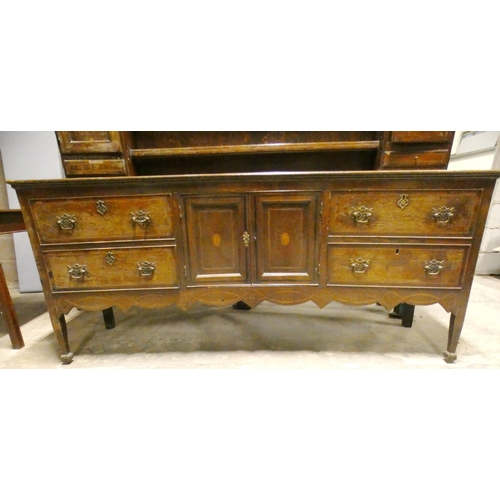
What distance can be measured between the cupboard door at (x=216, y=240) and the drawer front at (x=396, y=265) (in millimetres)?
411

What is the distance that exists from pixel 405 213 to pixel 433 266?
0.27m

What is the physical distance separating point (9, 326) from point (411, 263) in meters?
2.07

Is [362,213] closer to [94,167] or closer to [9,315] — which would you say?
[94,167]

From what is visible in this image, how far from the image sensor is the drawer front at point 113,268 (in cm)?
104

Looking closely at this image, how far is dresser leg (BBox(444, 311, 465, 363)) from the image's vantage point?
3.48ft

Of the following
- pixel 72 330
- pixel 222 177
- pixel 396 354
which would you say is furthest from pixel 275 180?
pixel 72 330

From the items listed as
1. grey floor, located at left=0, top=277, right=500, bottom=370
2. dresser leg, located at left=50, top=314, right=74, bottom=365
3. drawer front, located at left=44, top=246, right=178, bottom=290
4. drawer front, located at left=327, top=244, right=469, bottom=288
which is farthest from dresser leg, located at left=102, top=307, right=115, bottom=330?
drawer front, located at left=327, top=244, right=469, bottom=288

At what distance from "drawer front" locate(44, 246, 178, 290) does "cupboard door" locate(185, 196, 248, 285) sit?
10 centimetres

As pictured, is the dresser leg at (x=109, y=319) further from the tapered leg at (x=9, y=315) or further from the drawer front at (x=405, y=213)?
the drawer front at (x=405, y=213)

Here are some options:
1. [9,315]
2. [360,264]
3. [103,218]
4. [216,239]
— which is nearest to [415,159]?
[360,264]

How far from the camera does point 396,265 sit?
40.1 inches

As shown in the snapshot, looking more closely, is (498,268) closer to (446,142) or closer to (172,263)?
(446,142)

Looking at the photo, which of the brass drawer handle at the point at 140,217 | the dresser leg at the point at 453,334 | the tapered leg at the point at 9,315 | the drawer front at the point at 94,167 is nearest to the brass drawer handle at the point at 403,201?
the dresser leg at the point at 453,334

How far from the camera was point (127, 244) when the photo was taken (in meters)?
1.03
